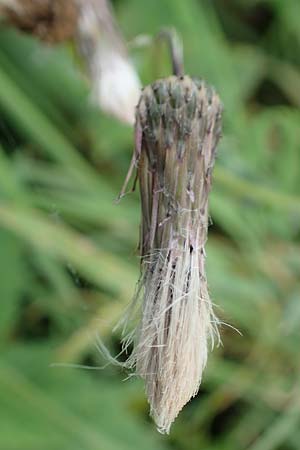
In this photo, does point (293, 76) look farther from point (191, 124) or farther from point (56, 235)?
point (191, 124)

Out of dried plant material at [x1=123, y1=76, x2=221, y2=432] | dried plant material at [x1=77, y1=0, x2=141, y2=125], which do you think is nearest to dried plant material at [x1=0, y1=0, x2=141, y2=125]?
dried plant material at [x1=77, y1=0, x2=141, y2=125]

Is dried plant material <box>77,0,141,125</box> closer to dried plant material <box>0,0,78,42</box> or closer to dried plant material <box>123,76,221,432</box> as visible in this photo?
dried plant material <box>0,0,78,42</box>

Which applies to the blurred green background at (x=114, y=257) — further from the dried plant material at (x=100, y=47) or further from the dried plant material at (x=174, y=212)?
the dried plant material at (x=174, y=212)

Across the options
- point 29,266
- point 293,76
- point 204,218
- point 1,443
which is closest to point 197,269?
point 204,218

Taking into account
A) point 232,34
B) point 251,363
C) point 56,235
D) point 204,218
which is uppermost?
point 232,34

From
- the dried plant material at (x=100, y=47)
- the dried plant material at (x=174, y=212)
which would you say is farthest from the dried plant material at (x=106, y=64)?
the dried plant material at (x=174, y=212)

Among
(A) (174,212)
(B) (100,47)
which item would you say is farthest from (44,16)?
(A) (174,212)
